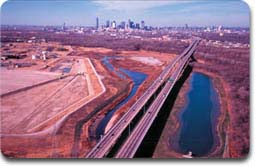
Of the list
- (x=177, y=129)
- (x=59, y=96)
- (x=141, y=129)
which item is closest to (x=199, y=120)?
(x=177, y=129)

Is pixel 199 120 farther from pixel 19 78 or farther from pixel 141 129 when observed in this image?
pixel 19 78

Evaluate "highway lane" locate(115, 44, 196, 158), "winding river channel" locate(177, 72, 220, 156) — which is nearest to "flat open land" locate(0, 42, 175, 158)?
"highway lane" locate(115, 44, 196, 158)

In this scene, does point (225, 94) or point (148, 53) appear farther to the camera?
point (148, 53)

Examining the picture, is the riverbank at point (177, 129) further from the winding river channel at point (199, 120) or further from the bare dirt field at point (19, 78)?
the bare dirt field at point (19, 78)

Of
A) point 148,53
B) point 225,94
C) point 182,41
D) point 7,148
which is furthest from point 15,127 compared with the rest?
point 182,41

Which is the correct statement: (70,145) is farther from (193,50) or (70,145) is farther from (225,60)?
(193,50)
